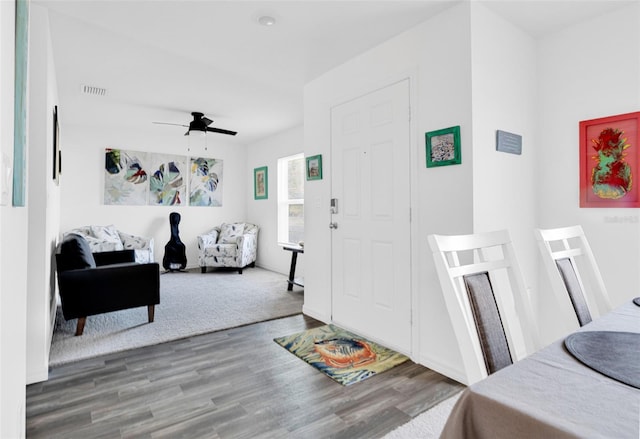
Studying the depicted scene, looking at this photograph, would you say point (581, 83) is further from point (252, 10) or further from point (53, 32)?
Answer: point (53, 32)

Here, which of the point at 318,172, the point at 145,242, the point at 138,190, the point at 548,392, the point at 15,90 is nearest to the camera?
the point at 548,392

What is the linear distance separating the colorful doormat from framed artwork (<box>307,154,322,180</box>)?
4.59 feet

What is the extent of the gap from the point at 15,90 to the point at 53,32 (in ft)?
6.93

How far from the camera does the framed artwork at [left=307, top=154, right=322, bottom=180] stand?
130 inches

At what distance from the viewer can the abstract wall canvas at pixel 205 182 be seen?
6336 mm

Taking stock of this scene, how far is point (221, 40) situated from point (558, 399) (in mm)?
2870

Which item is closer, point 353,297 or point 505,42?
point 505,42

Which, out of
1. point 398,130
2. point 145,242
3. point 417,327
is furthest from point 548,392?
point 145,242

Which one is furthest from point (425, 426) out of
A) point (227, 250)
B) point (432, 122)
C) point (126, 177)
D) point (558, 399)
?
point (126, 177)

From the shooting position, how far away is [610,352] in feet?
2.74

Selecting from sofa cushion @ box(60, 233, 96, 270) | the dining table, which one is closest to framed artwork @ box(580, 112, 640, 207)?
the dining table

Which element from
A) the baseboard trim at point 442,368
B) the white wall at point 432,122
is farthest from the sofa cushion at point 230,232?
the baseboard trim at point 442,368

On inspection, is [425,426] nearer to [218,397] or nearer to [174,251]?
[218,397]

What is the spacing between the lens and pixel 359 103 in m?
2.88
